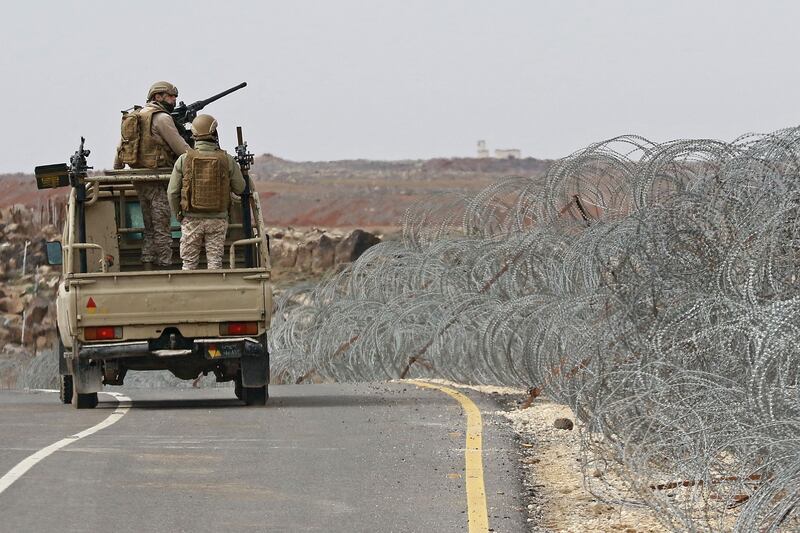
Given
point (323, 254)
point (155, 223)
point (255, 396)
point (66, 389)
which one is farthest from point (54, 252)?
point (323, 254)

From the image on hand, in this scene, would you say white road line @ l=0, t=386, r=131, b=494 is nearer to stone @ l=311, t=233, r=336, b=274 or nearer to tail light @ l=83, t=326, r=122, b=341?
tail light @ l=83, t=326, r=122, b=341

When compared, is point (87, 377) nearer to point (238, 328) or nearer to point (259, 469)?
point (238, 328)

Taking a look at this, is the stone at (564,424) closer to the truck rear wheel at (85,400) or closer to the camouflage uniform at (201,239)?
the camouflage uniform at (201,239)

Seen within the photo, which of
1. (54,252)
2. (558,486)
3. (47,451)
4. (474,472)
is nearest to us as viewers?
(558,486)

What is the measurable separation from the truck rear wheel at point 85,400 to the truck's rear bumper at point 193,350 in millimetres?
675

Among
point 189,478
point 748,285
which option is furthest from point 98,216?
point 748,285

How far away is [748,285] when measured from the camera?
10.0 metres

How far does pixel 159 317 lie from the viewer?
16984 mm

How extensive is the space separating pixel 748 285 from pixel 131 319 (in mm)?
8309

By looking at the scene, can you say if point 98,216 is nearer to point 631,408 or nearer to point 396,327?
point 396,327

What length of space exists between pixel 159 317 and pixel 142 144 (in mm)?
2027

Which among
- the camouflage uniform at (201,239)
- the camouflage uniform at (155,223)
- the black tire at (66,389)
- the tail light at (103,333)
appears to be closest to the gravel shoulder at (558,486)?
the camouflage uniform at (201,239)

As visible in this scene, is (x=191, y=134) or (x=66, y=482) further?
(x=191, y=134)

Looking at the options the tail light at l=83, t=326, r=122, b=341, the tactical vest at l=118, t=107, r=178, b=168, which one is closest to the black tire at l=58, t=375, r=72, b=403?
the tail light at l=83, t=326, r=122, b=341
